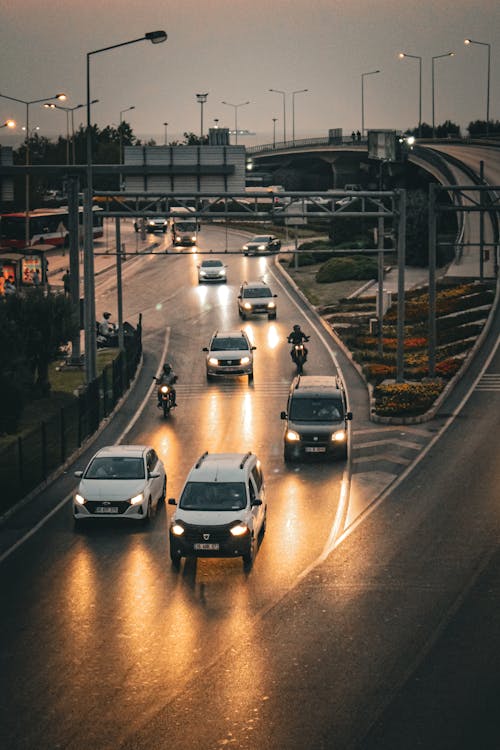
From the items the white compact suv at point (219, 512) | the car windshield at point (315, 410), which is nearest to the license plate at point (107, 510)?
the white compact suv at point (219, 512)

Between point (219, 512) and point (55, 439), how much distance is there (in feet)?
44.7

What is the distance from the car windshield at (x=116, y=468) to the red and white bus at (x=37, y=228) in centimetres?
6897

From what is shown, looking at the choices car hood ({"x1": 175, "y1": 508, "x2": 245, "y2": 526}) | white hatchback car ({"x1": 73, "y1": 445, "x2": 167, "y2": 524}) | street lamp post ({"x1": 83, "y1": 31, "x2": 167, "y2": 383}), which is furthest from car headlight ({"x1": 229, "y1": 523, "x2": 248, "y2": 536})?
street lamp post ({"x1": 83, "y1": 31, "x2": 167, "y2": 383})

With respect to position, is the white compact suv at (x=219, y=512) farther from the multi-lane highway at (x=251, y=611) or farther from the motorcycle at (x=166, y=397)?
the motorcycle at (x=166, y=397)

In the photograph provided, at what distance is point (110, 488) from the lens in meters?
28.7

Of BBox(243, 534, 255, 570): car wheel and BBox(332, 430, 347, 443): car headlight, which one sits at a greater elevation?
BBox(332, 430, 347, 443): car headlight

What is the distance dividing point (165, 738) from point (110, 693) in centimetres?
194

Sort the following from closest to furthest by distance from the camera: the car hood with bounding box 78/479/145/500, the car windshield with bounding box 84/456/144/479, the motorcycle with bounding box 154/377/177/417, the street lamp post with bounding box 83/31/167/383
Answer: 1. the car hood with bounding box 78/479/145/500
2. the car windshield with bounding box 84/456/144/479
3. the street lamp post with bounding box 83/31/167/383
4. the motorcycle with bounding box 154/377/177/417

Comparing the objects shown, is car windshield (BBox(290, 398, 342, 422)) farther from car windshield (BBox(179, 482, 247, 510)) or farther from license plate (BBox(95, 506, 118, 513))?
car windshield (BBox(179, 482, 247, 510))

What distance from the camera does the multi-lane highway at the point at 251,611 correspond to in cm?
1692

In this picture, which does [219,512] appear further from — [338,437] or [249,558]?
[338,437]

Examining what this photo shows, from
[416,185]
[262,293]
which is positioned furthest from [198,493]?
[416,185]

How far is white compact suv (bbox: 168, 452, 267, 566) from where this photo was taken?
2477cm

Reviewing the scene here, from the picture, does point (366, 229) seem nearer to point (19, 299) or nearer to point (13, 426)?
point (19, 299)
